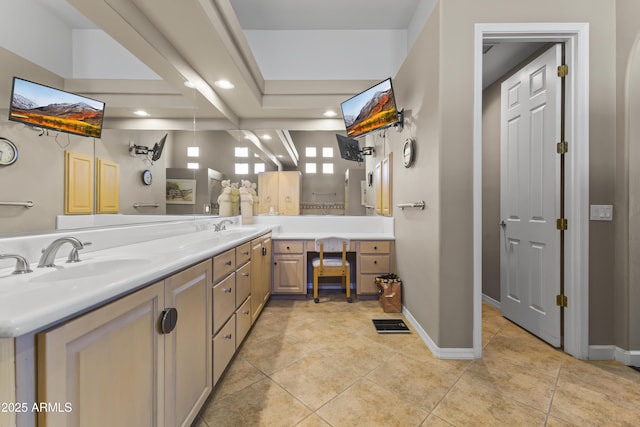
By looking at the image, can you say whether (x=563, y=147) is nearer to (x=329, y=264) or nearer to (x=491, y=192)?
(x=491, y=192)

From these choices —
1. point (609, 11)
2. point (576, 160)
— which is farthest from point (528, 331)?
point (609, 11)

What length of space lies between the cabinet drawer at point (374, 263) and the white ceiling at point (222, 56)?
1581 millimetres

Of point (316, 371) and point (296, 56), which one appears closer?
point (316, 371)

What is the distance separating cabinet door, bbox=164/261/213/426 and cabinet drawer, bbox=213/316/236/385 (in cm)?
6

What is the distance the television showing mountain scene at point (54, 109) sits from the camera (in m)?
1.09

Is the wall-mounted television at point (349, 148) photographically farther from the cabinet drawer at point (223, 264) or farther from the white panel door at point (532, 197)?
the cabinet drawer at point (223, 264)

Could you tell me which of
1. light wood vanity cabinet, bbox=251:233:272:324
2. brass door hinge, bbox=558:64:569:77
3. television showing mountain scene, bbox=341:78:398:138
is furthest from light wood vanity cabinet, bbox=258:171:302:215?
brass door hinge, bbox=558:64:569:77

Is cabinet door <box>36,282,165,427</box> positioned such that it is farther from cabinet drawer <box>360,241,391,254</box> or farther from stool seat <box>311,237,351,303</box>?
cabinet drawer <box>360,241,391,254</box>

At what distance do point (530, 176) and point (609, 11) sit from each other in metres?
1.24

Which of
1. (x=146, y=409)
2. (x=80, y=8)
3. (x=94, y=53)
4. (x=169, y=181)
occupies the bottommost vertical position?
(x=146, y=409)

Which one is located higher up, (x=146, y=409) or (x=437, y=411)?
(x=146, y=409)

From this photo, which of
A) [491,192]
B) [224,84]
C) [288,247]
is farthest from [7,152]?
[491,192]

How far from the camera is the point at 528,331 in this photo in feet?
7.98

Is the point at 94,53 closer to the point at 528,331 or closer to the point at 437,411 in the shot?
the point at 437,411
